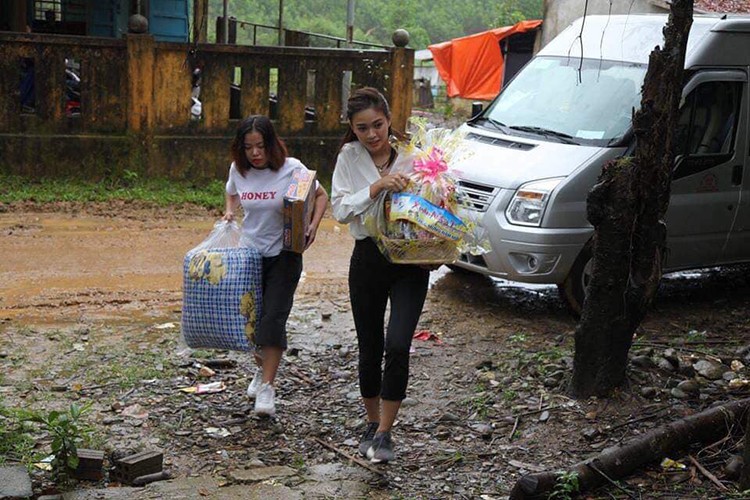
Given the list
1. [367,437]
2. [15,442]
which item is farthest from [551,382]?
[15,442]

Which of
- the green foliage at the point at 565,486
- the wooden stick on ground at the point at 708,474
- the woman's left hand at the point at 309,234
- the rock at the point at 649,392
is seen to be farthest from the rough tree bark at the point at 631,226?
the woman's left hand at the point at 309,234

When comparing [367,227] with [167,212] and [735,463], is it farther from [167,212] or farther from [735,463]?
[167,212]

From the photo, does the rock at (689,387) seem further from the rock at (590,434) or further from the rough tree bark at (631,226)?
the rock at (590,434)

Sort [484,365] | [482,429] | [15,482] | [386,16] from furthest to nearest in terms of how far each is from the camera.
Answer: [386,16] → [484,365] → [482,429] → [15,482]

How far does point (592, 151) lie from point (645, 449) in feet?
11.3

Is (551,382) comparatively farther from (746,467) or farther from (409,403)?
(746,467)

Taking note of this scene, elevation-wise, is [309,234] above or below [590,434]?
above

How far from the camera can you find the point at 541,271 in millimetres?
7668

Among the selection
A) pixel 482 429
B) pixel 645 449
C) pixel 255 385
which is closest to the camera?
pixel 645 449

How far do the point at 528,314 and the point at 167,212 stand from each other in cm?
482

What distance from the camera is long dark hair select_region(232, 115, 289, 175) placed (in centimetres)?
571

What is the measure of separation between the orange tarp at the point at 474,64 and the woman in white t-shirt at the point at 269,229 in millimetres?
22555

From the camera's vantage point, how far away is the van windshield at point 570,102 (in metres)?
8.12

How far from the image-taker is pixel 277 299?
5.82m
